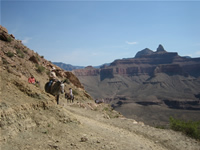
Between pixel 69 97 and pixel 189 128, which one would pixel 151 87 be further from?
pixel 189 128

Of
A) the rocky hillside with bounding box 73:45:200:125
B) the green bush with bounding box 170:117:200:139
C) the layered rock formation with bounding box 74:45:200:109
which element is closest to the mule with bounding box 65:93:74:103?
the green bush with bounding box 170:117:200:139

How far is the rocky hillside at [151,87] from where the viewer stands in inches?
3174

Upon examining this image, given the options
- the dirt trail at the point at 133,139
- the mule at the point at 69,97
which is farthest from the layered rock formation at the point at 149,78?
the dirt trail at the point at 133,139

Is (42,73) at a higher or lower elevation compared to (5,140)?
higher

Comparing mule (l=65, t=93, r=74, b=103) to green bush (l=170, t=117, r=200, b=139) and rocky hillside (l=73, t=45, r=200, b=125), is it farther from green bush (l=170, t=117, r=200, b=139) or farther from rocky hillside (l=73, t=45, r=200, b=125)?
rocky hillside (l=73, t=45, r=200, b=125)

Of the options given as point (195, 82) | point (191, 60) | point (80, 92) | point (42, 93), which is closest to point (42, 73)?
point (80, 92)

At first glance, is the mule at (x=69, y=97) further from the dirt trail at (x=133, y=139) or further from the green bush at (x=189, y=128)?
the green bush at (x=189, y=128)

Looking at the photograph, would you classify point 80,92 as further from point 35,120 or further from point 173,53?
point 173,53

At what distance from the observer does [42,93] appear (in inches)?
280

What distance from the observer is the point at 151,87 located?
128 m

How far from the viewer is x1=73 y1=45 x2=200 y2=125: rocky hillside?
265 ft

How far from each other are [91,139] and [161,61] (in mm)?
204103

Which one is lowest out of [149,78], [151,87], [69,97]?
[151,87]

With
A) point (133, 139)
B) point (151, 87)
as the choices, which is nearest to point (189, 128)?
point (133, 139)
